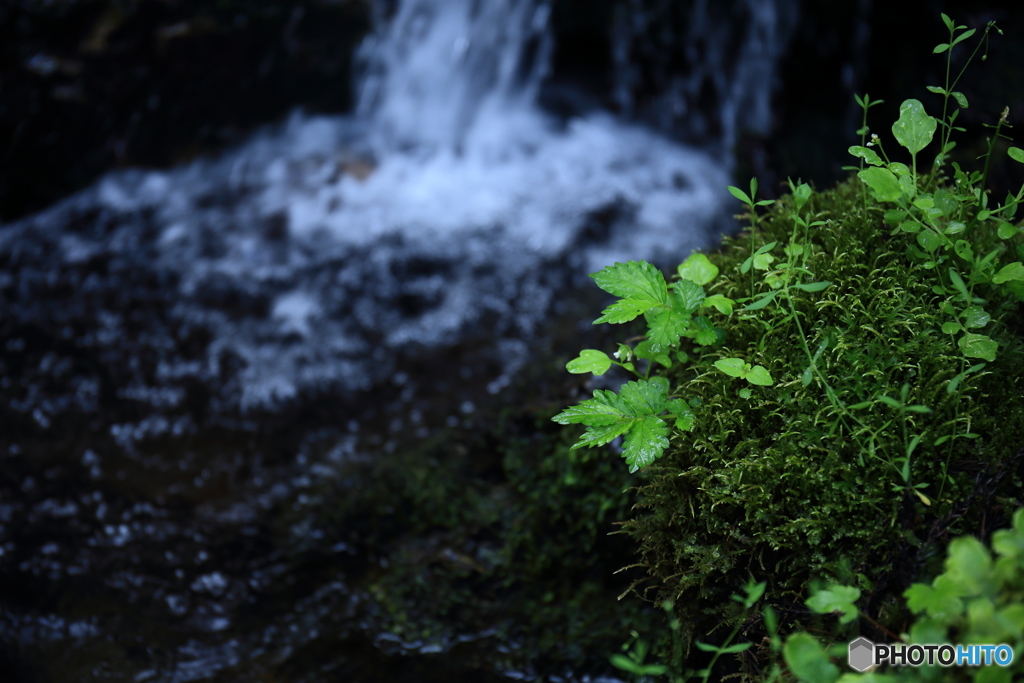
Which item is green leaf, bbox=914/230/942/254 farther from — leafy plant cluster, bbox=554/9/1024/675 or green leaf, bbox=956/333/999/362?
green leaf, bbox=956/333/999/362

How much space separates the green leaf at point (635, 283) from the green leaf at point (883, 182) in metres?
0.58

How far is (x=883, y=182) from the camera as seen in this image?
68.2 inches

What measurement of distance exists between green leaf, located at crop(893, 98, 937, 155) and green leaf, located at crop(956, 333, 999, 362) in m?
0.53

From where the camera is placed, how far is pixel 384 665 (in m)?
2.33

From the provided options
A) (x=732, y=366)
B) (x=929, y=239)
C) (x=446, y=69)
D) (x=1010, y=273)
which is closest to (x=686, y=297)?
(x=732, y=366)

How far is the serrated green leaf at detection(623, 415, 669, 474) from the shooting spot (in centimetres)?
163

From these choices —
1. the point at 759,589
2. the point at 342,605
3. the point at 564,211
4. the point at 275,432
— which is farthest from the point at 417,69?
the point at 759,589

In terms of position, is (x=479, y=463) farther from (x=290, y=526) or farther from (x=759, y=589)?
(x=759, y=589)

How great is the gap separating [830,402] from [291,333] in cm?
346

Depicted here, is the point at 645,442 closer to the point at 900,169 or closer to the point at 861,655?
the point at 861,655

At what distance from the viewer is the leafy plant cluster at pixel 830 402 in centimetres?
161

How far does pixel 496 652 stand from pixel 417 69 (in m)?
5.51

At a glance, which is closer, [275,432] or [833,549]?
[833,549]

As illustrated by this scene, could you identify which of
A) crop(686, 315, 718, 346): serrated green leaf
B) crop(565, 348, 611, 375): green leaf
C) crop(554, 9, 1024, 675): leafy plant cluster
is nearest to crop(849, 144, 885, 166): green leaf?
crop(554, 9, 1024, 675): leafy plant cluster
